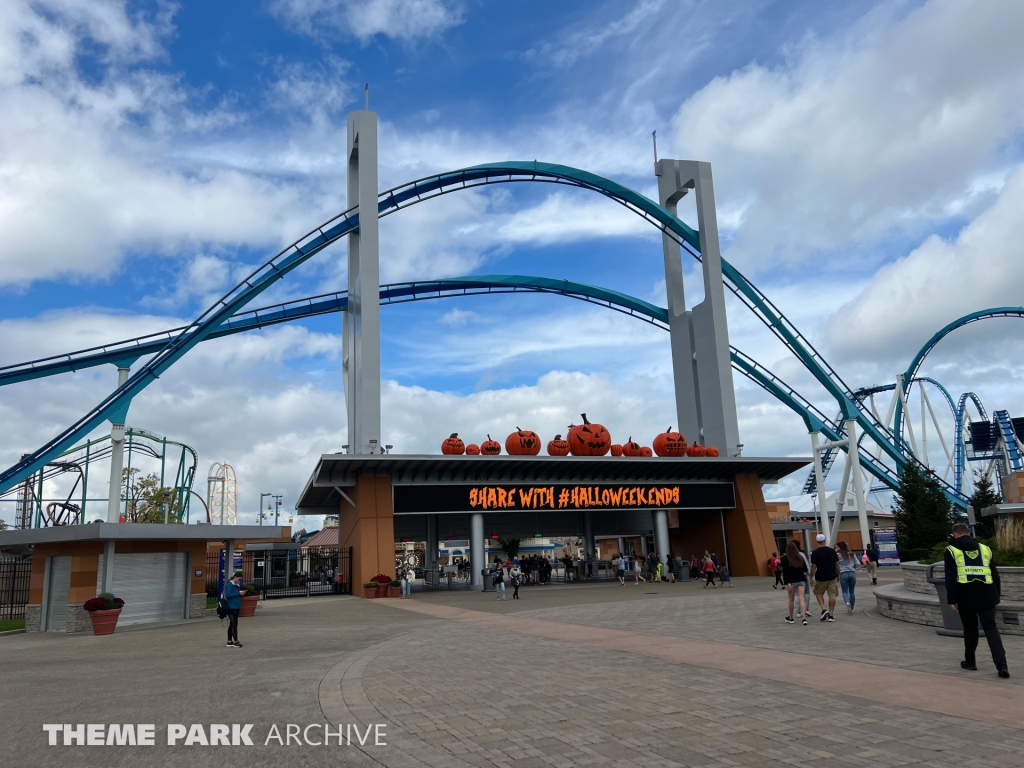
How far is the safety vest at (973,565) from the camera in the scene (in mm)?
8875

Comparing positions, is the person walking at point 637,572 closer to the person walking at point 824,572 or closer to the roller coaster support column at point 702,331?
the roller coaster support column at point 702,331

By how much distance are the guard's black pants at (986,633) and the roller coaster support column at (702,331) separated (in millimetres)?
32040

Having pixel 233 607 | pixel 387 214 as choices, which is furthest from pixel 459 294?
pixel 233 607

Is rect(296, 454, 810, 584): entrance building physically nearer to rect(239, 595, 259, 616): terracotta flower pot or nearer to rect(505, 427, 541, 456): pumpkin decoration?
rect(505, 427, 541, 456): pumpkin decoration

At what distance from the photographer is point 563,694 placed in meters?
8.38

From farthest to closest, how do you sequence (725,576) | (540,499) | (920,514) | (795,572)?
(920,514) < (540,499) < (725,576) < (795,572)

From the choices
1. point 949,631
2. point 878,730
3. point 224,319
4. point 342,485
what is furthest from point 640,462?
point 878,730

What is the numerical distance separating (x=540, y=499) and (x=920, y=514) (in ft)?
68.6

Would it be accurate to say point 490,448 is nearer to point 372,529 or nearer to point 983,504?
point 372,529

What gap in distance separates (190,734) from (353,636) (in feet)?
29.5

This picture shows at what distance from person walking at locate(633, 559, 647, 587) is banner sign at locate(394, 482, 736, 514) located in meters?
3.55

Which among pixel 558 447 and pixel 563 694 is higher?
pixel 558 447

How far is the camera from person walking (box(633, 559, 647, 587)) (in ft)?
120

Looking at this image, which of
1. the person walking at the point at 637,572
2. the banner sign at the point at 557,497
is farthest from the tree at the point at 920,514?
the person walking at the point at 637,572
